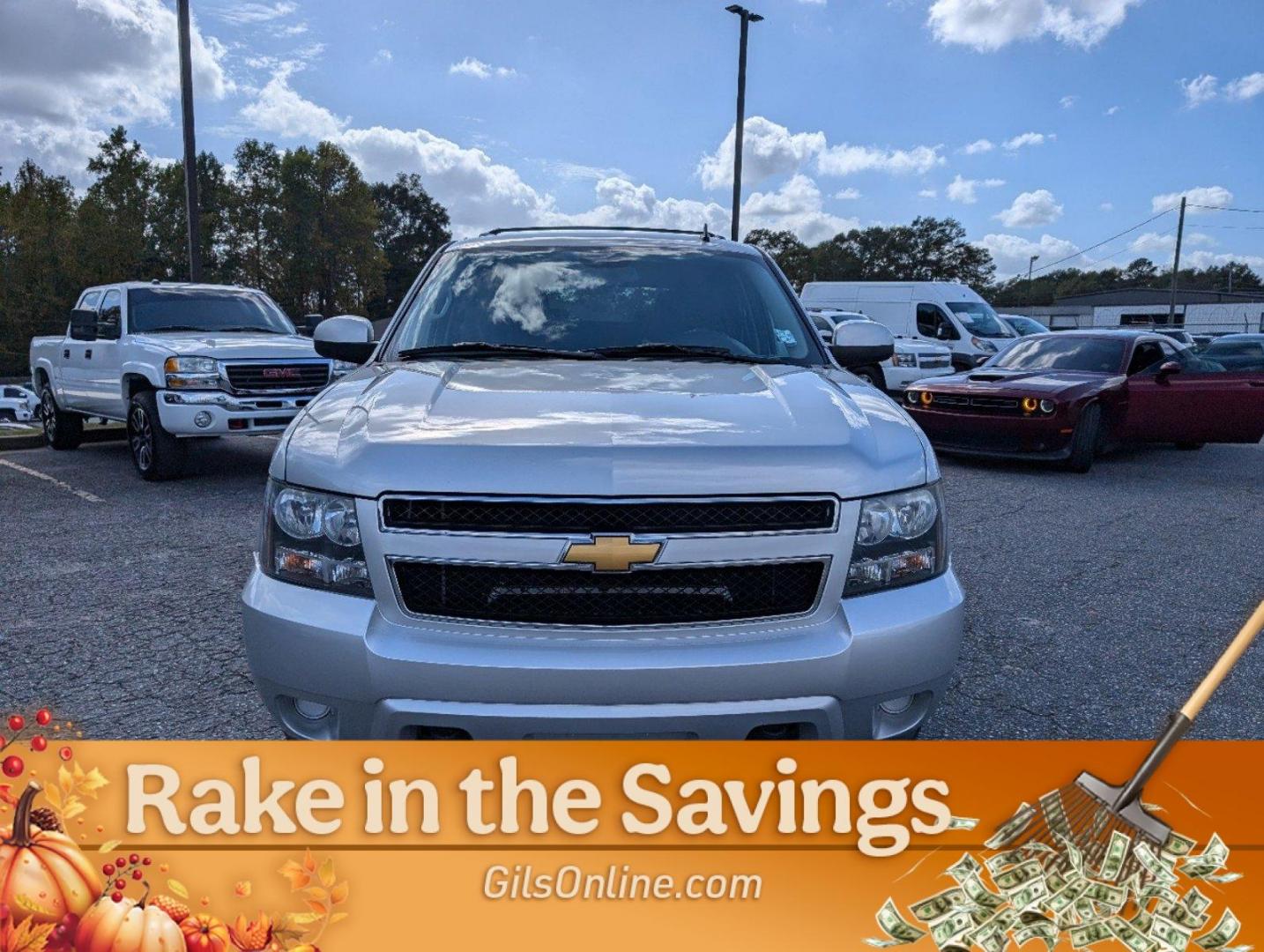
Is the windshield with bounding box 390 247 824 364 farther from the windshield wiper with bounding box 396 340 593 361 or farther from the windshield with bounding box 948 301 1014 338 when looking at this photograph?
the windshield with bounding box 948 301 1014 338

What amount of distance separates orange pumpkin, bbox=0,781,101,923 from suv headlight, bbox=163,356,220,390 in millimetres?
6895

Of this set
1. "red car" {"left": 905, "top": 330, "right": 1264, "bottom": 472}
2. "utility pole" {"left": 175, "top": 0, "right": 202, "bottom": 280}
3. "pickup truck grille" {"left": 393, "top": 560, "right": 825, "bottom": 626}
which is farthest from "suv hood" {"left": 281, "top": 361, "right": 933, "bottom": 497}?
"utility pole" {"left": 175, "top": 0, "right": 202, "bottom": 280}

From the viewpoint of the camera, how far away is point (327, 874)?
1800mm

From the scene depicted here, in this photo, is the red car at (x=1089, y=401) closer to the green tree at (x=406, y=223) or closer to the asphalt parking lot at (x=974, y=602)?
the asphalt parking lot at (x=974, y=602)

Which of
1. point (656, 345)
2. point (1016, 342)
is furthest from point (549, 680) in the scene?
point (1016, 342)

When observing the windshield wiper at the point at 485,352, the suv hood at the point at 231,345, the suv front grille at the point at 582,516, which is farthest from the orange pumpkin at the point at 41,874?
the suv hood at the point at 231,345

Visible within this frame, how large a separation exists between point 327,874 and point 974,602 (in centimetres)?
394

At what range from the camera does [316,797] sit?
187cm

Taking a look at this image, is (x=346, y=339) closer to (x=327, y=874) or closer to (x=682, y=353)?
(x=682, y=353)

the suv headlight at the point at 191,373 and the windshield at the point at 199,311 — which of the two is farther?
the windshield at the point at 199,311

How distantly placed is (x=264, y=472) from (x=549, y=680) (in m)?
7.50

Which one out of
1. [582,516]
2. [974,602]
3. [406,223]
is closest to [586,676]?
[582,516]

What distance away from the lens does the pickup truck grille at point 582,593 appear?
212cm

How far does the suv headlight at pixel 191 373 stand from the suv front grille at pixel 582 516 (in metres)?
6.80
